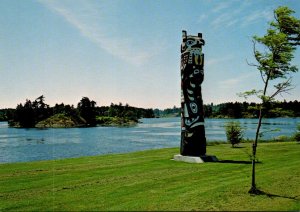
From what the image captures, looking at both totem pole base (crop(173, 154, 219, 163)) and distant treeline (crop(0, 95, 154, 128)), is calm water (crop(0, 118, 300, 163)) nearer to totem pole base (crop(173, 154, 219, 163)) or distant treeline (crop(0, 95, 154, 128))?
totem pole base (crop(173, 154, 219, 163))

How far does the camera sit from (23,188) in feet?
57.2

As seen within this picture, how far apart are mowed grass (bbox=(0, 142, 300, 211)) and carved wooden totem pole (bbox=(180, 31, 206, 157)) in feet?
9.25

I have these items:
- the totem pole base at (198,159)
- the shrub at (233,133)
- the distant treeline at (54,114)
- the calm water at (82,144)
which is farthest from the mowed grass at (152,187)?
the distant treeline at (54,114)

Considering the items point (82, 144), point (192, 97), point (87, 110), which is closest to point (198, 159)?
point (192, 97)

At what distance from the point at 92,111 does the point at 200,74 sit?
15506 centimetres

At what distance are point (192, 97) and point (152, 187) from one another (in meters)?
12.1

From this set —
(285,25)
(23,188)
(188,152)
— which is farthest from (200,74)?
(23,188)

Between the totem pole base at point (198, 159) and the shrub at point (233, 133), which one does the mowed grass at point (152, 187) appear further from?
the shrub at point (233, 133)

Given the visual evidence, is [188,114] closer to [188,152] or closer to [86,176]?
[188,152]

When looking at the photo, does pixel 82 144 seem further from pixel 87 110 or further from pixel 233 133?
pixel 87 110

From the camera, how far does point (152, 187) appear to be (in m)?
17.1

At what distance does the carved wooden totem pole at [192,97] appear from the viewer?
89.1 feet

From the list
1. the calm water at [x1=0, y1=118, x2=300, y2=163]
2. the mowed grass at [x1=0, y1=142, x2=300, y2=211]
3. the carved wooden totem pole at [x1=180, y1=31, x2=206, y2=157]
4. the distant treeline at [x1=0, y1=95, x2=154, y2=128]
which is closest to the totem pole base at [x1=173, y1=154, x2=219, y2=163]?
the carved wooden totem pole at [x1=180, y1=31, x2=206, y2=157]

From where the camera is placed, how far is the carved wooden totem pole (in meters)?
27.2
